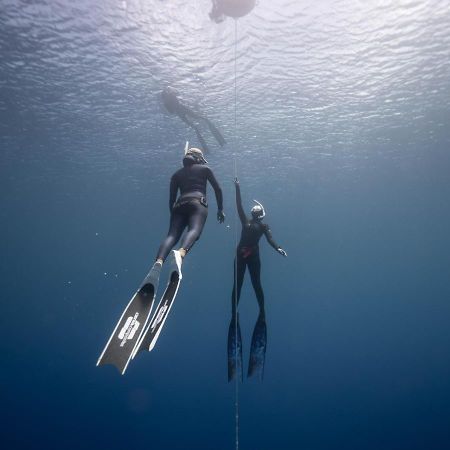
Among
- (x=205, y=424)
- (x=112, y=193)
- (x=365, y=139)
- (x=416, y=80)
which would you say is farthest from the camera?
(x=205, y=424)

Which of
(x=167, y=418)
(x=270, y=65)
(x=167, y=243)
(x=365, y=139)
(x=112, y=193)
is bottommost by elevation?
(x=167, y=243)

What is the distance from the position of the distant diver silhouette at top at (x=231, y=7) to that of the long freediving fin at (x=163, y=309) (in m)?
7.07

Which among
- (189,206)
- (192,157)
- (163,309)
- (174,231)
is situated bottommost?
(163,309)

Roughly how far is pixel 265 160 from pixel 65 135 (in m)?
12.9

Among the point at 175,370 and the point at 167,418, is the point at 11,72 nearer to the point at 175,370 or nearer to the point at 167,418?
the point at 167,418

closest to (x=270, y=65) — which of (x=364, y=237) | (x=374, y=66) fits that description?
(x=374, y=66)

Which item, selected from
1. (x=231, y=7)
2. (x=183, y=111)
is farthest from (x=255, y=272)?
(x=183, y=111)

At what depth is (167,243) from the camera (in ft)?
15.6

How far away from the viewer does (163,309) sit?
405 centimetres

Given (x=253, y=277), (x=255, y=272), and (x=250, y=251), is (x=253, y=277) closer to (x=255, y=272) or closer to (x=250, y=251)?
(x=255, y=272)

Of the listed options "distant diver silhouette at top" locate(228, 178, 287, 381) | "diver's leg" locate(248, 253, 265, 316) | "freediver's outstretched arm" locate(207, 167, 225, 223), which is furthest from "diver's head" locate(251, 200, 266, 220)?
"freediver's outstretched arm" locate(207, 167, 225, 223)

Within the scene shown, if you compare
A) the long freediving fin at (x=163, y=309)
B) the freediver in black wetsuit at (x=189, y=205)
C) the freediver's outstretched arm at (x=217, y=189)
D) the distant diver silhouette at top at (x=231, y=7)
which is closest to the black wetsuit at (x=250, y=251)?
the freediver's outstretched arm at (x=217, y=189)

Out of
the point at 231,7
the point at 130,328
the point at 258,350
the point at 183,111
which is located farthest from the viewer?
the point at 183,111

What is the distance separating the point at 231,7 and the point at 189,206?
20.1 feet
